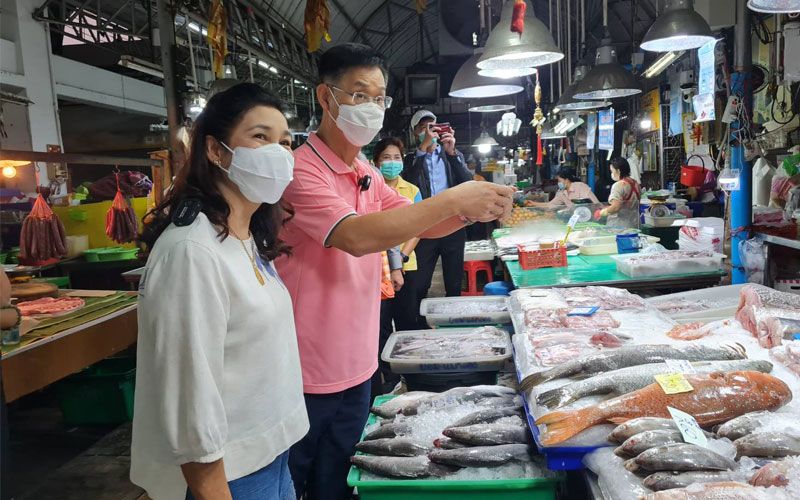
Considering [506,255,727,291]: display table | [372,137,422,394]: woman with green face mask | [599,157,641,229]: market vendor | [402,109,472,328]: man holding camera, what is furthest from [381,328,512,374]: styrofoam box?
[599,157,641,229]: market vendor

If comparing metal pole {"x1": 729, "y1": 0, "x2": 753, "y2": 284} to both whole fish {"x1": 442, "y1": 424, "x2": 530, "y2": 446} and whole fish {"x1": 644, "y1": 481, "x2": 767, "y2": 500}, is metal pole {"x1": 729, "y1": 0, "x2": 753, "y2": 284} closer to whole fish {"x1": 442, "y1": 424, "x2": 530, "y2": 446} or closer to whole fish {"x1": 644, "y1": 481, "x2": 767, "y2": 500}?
whole fish {"x1": 442, "y1": 424, "x2": 530, "y2": 446}

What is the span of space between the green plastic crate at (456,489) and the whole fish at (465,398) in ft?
1.89

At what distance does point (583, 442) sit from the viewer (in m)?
1.97

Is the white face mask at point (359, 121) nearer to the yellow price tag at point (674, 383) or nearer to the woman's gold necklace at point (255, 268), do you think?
the woman's gold necklace at point (255, 268)

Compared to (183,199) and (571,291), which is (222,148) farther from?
(571,291)

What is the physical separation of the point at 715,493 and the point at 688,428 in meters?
0.36

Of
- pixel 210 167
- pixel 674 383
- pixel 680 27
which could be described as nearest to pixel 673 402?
pixel 674 383

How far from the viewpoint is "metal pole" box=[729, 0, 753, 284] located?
4867 mm

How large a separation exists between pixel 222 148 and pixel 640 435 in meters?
1.61

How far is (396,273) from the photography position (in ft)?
15.0

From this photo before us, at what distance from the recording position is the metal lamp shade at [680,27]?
4.18m

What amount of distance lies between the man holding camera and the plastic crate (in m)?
1.14

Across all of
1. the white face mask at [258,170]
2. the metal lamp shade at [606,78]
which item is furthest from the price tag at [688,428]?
the metal lamp shade at [606,78]

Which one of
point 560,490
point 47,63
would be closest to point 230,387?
point 560,490
